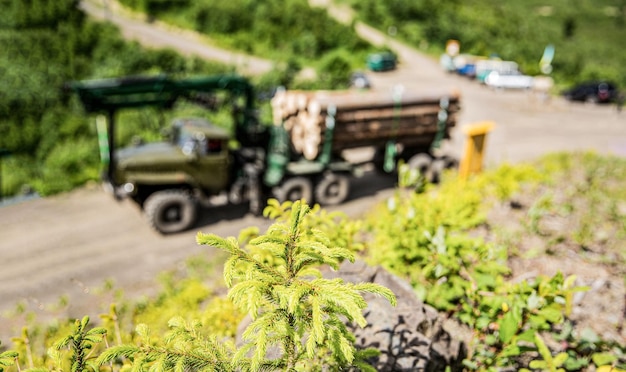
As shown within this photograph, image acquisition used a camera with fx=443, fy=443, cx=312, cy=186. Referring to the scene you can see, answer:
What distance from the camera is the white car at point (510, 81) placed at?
24469 mm

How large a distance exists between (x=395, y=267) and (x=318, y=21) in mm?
26323

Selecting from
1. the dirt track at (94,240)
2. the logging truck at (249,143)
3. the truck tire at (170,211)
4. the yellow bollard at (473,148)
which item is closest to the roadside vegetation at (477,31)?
the yellow bollard at (473,148)

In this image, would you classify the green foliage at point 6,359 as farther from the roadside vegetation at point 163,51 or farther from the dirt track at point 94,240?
the roadside vegetation at point 163,51

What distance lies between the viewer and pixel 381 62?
2738 cm

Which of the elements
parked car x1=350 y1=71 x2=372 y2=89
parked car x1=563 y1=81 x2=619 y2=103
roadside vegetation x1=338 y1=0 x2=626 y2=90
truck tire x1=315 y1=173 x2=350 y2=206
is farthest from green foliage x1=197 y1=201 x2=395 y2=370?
roadside vegetation x1=338 y1=0 x2=626 y2=90

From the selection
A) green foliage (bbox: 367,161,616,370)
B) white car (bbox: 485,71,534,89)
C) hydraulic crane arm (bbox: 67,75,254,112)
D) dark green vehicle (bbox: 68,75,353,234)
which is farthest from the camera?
white car (bbox: 485,71,534,89)

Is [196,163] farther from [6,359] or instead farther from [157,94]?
[6,359]

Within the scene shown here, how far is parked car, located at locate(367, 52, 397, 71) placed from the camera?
2733 centimetres

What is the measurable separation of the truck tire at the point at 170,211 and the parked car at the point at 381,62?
21253 millimetres

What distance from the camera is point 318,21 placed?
2844cm

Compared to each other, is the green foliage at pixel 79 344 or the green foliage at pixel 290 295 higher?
the green foliage at pixel 290 295

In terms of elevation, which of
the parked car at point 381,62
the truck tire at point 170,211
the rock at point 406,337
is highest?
the parked car at point 381,62

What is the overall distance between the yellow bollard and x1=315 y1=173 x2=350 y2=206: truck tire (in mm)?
2549

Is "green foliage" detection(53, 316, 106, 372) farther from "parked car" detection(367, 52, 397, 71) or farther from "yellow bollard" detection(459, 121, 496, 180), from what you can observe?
"parked car" detection(367, 52, 397, 71)
